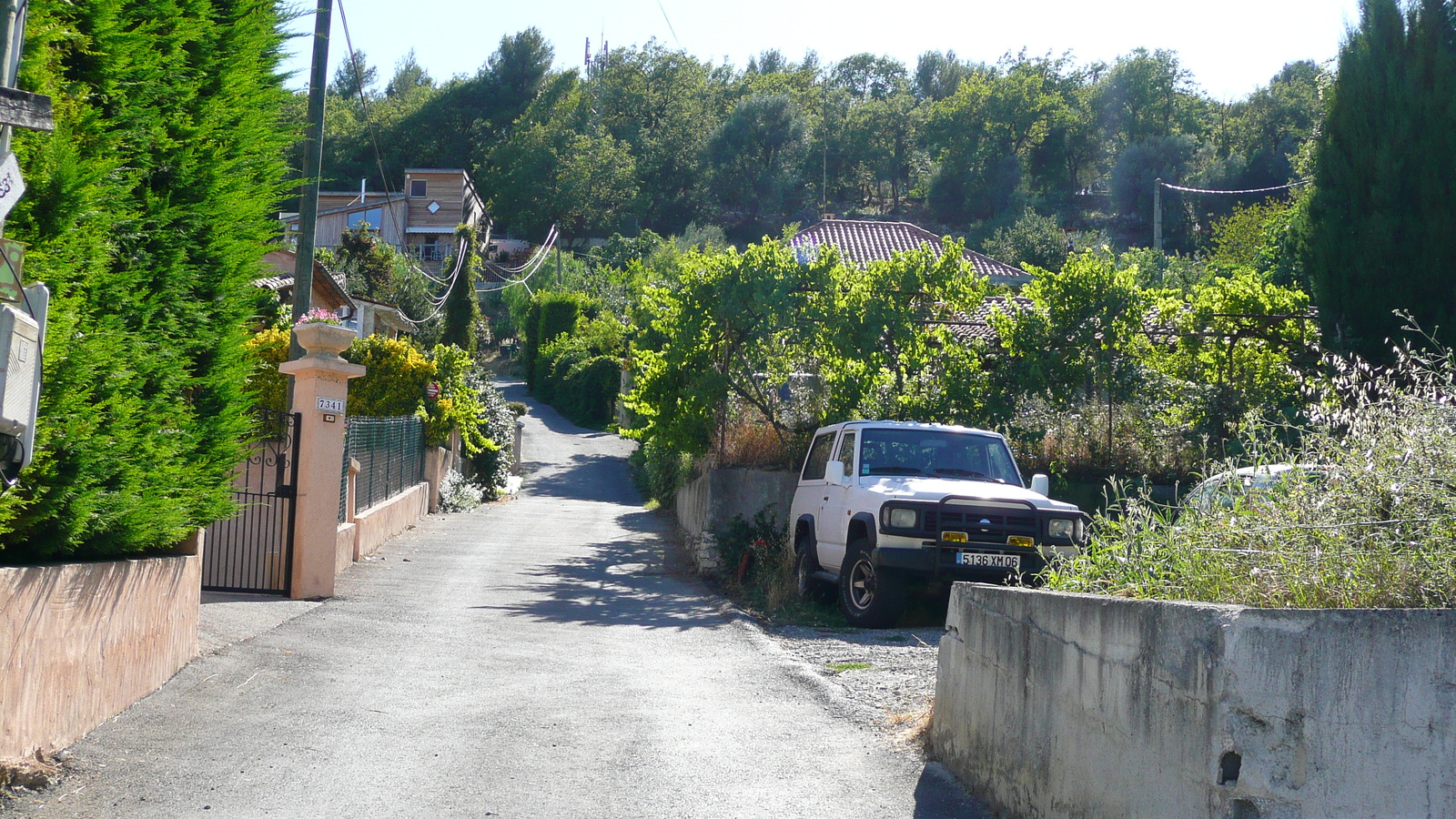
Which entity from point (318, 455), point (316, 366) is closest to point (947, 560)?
point (318, 455)

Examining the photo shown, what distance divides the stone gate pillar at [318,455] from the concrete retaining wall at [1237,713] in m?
8.10

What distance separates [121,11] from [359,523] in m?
9.20

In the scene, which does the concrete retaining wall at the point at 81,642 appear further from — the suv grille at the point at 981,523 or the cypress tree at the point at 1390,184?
the cypress tree at the point at 1390,184

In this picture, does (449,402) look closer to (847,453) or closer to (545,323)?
(847,453)

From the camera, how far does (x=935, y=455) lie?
11.7 meters

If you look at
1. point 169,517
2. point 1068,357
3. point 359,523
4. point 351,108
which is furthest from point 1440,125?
point 351,108

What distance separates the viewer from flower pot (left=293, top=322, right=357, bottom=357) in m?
10.9

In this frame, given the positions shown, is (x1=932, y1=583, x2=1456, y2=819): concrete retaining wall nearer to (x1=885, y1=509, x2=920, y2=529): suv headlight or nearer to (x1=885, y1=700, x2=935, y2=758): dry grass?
(x1=885, y1=700, x2=935, y2=758): dry grass

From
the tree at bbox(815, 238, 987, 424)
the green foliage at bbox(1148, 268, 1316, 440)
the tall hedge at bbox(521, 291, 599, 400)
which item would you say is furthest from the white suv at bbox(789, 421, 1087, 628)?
the tall hedge at bbox(521, 291, 599, 400)

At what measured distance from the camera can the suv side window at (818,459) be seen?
12.6m

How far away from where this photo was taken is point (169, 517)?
6488mm

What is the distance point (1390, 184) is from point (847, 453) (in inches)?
352

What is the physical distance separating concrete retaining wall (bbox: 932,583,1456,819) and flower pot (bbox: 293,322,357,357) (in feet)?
26.6

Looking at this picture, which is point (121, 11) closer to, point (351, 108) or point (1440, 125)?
point (1440, 125)
